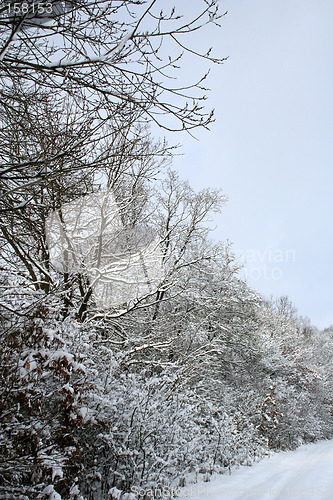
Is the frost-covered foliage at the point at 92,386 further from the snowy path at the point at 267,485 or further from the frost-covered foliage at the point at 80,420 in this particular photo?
the snowy path at the point at 267,485

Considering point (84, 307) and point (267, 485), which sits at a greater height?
point (84, 307)

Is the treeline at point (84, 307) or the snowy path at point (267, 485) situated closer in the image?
the treeline at point (84, 307)

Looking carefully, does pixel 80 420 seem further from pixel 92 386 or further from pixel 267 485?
pixel 267 485

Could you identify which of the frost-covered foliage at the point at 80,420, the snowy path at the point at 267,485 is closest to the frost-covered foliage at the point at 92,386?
the frost-covered foliage at the point at 80,420

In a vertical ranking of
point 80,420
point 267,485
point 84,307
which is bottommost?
point 267,485

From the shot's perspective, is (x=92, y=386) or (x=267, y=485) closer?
(x=92, y=386)

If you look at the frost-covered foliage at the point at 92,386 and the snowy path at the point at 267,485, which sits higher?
the frost-covered foliage at the point at 92,386

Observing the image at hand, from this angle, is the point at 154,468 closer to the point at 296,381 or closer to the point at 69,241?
the point at 69,241

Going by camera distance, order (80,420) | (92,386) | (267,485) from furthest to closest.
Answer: (267,485) → (92,386) → (80,420)

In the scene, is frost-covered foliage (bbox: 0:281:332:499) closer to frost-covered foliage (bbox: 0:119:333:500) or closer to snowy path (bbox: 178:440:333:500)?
frost-covered foliage (bbox: 0:119:333:500)

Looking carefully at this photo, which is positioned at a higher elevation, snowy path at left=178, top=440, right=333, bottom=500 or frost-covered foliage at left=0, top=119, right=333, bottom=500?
frost-covered foliage at left=0, top=119, right=333, bottom=500

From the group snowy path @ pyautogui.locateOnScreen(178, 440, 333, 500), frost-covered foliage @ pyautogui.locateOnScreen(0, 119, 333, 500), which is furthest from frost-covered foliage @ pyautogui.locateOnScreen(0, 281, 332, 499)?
snowy path @ pyautogui.locateOnScreen(178, 440, 333, 500)

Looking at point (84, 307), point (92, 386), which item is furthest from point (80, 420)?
point (84, 307)

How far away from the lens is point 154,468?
470cm
